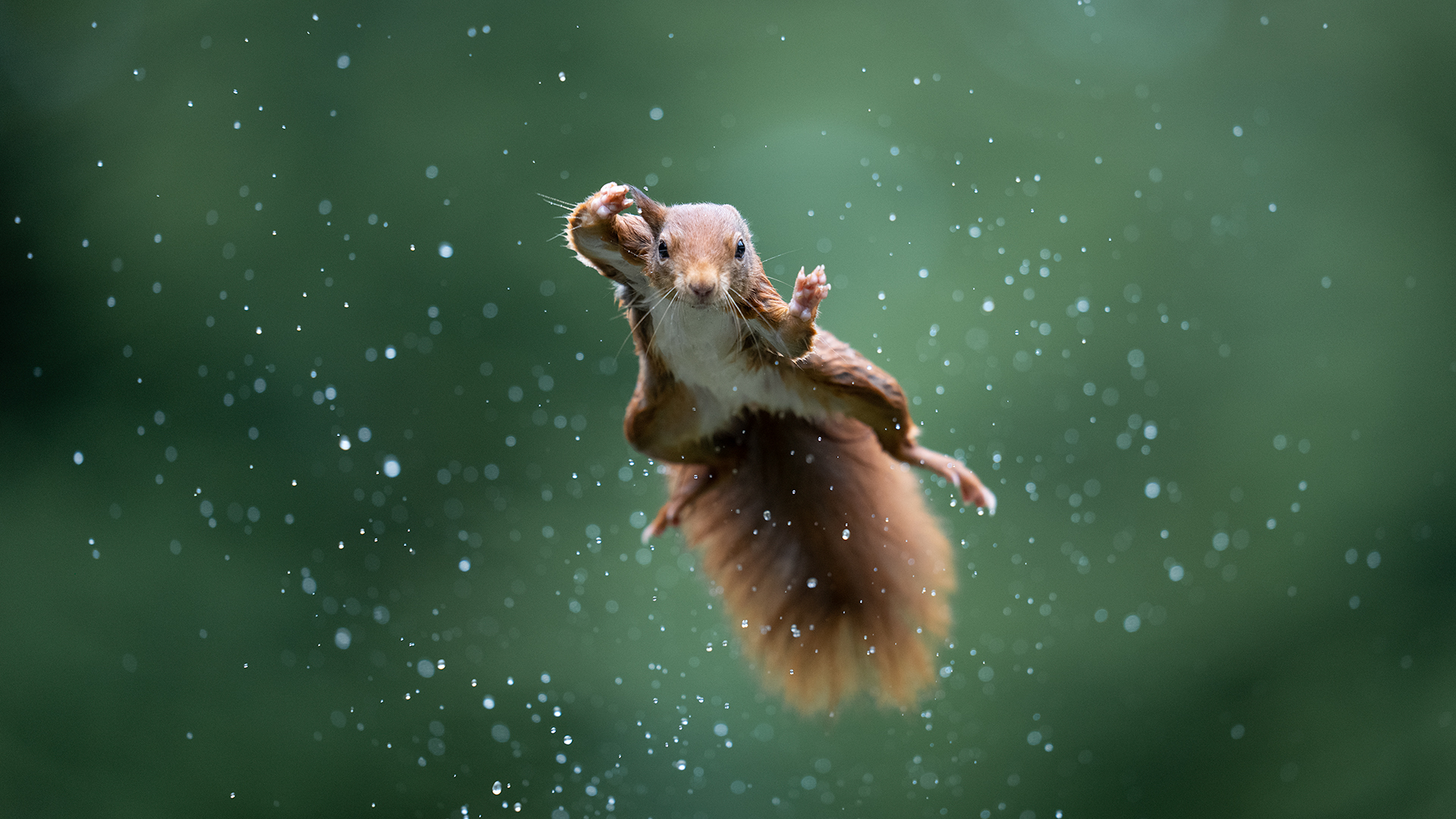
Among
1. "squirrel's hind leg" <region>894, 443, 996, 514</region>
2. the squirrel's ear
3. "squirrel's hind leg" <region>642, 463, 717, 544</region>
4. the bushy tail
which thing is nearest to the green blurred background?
the bushy tail

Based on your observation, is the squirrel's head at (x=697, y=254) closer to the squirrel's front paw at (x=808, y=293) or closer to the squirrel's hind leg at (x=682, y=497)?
the squirrel's front paw at (x=808, y=293)

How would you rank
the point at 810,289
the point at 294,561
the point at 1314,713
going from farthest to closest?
the point at 1314,713 → the point at 294,561 → the point at 810,289

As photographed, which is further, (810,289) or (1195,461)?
(1195,461)

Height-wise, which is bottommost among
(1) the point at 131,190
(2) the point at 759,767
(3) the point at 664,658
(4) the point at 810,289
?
(4) the point at 810,289

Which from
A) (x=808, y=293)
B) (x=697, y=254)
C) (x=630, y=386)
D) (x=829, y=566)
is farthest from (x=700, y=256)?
(x=630, y=386)

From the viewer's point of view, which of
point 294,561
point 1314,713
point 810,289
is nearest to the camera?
point 810,289

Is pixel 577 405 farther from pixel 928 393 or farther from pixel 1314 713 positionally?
pixel 1314 713

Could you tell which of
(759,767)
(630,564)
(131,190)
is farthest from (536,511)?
(131,190)

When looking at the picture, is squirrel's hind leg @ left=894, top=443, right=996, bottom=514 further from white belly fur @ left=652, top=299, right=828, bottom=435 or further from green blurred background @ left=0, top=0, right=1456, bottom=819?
green blurred background @ left=0, top=0, right=1456, bottom=819
